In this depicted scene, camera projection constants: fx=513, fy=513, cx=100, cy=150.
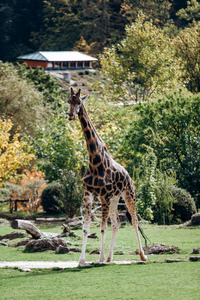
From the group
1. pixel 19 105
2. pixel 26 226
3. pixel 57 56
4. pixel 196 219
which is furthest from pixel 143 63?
pixel 57 56

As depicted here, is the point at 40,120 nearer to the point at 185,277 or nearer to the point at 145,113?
the point at 145,113

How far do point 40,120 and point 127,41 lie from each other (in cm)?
1068

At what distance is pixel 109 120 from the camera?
31.4 meters

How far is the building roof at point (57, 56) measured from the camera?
6600 centimetres

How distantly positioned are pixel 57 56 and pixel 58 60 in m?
1.59

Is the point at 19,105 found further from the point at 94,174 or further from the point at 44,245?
the point at 94,174

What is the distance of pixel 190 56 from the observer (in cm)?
4659

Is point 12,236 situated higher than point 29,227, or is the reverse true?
point 29,227

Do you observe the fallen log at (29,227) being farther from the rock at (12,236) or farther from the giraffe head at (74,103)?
the giraffe head at (74,103)

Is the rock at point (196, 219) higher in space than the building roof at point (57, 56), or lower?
lower

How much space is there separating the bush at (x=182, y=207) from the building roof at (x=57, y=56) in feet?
150

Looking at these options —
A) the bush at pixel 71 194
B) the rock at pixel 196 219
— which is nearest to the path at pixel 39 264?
the rock at pixel 196 219

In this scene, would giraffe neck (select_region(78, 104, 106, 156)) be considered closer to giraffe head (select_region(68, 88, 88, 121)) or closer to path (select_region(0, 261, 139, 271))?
giraffe head (select_region(68, 88, 88, 121))

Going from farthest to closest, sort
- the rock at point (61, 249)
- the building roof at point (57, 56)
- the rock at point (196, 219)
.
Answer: the building roof at point (57, 56) < the rock at point (196, 219) < the rock at point (61, 249)
